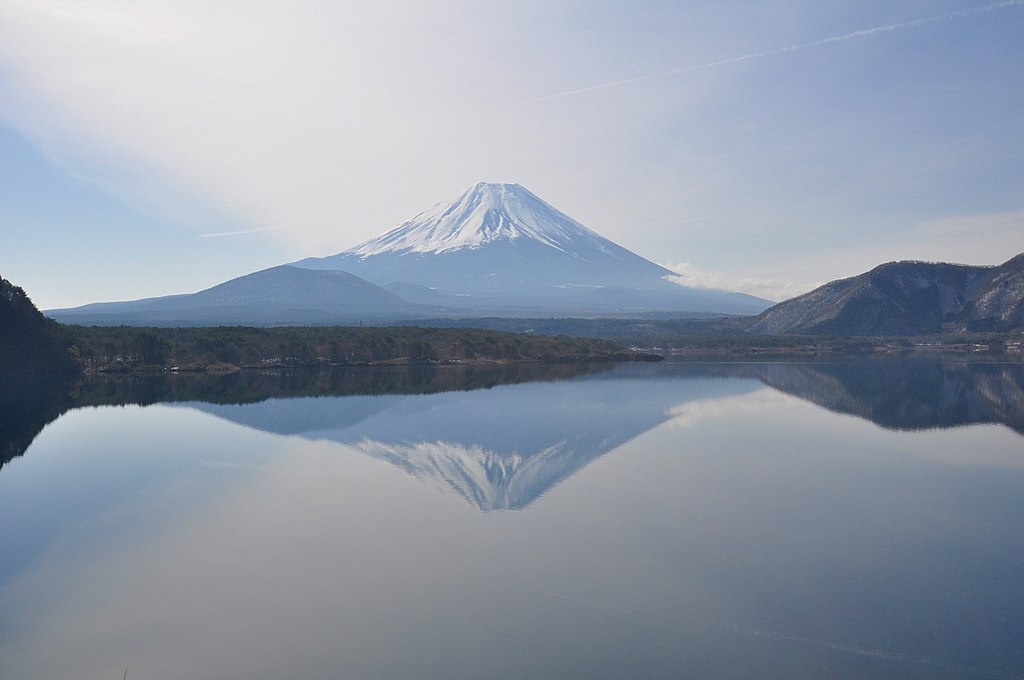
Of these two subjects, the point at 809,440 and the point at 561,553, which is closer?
the point at 561,553

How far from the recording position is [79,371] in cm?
5872

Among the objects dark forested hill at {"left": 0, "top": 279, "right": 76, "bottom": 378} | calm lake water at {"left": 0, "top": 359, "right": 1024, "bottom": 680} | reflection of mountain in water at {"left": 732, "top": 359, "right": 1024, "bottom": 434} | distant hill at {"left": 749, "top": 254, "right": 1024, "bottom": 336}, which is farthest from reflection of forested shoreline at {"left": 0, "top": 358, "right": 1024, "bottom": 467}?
distant hill at {"left": 749, "top": 254, "right": 1024, "bottom": 336}

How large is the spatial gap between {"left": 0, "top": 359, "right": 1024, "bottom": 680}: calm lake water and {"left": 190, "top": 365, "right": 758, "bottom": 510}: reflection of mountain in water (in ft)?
0.73

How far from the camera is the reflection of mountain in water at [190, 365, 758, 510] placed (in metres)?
22.9

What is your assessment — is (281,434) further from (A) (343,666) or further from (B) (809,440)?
(A) (343,666)

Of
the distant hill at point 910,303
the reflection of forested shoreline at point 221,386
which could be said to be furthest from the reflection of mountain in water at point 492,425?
the distant hill at point 910,303

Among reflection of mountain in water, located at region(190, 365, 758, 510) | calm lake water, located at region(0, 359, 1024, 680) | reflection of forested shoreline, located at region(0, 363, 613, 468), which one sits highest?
reflection of forested shoreline, located at region(0, 363, 613, 468)

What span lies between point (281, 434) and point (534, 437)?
9962mm

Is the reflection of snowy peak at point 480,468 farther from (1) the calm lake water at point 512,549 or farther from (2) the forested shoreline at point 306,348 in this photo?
(2) the forested shoreline at point 306,348

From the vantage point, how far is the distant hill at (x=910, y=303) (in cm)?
13738

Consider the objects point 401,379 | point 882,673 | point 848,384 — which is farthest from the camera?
point 401,379

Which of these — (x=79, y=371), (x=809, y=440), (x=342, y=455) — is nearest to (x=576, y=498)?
(x=342, y=455)

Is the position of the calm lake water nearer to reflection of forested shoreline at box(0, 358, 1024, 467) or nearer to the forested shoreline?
reflection of forested shoreline at box(0, 358, 1024, 467)

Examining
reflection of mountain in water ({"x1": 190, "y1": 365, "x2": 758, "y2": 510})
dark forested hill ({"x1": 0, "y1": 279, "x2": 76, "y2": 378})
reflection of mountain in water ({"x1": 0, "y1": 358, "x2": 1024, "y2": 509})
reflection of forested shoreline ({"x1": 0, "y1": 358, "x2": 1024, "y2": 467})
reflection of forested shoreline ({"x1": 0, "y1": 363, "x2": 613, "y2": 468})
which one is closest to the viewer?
reflection of mountain in water ({"x1": 190, "y1": 365, "x2": 758, "y2": 510})
